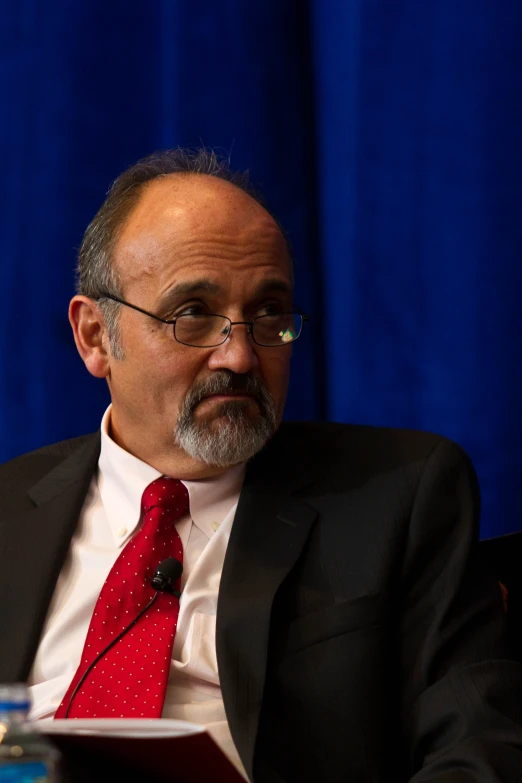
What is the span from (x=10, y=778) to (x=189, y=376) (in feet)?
3.55

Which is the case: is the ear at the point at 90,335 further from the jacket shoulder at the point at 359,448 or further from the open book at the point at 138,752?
the open book at the point at 138,752

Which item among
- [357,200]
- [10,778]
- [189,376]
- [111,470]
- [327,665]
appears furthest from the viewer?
[357,200]

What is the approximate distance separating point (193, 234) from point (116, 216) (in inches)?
8.8

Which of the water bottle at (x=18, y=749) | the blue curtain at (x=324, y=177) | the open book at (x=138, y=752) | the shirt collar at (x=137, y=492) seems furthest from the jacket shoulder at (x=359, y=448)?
the water bottle at (x=18, y=749)

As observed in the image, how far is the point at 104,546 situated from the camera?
185 centimetres

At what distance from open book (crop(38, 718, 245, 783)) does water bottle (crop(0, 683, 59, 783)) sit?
0.10m

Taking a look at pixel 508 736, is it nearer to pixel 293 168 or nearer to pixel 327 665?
pixel 327 665

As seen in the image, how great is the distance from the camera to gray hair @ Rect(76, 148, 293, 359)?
6.32ft

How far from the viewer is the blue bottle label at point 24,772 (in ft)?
2.47

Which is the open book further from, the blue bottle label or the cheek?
the cheek

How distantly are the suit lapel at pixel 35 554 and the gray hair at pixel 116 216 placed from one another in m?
0.29

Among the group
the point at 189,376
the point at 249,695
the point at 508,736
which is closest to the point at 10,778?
the point at 249,695

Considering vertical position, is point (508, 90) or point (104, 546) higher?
point (508, 90)

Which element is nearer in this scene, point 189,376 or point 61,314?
point 189,376
